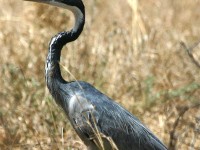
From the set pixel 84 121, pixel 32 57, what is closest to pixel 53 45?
pixel 84 121

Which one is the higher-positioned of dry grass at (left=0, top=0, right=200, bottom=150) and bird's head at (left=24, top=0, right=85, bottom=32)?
bird's head at (left=24, top=0, right=85, bottom=32)

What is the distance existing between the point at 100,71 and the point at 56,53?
1.32 meters

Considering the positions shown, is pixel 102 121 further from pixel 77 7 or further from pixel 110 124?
pixel 77 7

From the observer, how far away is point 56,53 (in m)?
5.82

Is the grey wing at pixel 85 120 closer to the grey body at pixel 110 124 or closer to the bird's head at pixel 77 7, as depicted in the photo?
the grey body at pixel 110 124

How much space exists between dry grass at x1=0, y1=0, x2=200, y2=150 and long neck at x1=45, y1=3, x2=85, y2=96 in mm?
270

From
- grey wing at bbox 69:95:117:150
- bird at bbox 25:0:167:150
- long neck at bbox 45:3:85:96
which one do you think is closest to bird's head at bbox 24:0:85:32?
long neck at bbox 45:3:85:96

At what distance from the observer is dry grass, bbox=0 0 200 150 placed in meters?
6.21

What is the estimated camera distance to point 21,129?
6.09 m

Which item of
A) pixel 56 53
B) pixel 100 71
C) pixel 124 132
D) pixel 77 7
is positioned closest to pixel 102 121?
pixel 124 132

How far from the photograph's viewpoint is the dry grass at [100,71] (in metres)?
6.21

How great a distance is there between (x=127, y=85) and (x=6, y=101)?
3.75 feet

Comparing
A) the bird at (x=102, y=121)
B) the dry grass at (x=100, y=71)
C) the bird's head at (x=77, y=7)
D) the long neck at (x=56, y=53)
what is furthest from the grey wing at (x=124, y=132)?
the bird's head at (x=77, y=7)

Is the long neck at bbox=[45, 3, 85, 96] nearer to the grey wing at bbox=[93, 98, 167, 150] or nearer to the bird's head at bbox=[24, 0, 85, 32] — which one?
the bird's head at bbox=[24, 0, 85, 32]
